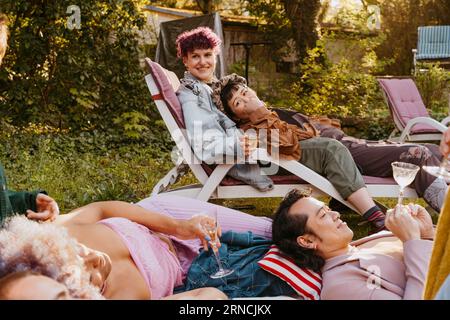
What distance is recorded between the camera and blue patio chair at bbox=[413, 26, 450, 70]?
483 inches

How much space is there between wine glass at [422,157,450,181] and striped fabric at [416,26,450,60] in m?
9.16

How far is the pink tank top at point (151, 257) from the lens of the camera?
7.11 ft

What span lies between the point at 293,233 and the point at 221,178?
160 centimetres

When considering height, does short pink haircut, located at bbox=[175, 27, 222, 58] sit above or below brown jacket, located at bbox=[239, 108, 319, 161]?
above

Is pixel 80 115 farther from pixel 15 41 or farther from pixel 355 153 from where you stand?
pixel 355 153

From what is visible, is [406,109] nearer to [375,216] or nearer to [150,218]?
[375,216]

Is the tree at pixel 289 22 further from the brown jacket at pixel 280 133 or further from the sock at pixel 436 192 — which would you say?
the sock at pixel 436 192

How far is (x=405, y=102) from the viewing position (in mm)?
7215

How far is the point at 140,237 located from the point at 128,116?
19.8 ft

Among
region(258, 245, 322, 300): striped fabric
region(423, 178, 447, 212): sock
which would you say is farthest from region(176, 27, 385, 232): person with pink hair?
region(258, 245, 322, 300): striped fabric

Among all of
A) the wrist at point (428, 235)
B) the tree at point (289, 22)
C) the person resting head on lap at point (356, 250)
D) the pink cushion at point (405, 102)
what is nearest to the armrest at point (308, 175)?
the person resting head on lap at point (356, 250)

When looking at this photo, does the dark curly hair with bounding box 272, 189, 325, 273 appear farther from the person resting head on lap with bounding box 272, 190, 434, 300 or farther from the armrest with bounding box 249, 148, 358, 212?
the armrest with bounding box 249, 148, 358, 212

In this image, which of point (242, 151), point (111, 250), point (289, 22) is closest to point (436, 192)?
point (242, 151)

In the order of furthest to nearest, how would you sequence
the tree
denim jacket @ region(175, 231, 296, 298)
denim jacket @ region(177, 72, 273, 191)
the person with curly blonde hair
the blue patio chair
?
the blue patio chair, the tree, denim jacket @ region(177, 72, 273, 191), denim jacket @ region(175, 231, 296, 298), the person with curly blonde hair
